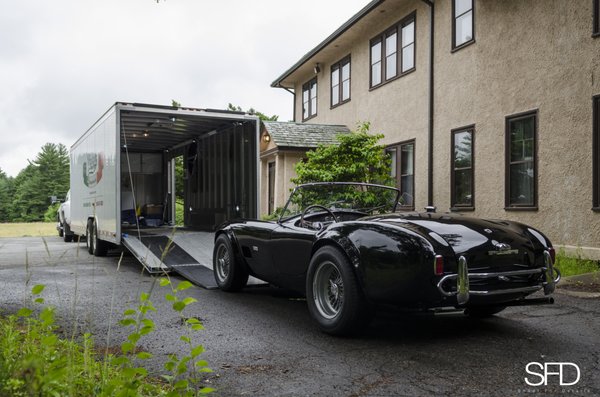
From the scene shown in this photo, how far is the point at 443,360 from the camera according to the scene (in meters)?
4.15

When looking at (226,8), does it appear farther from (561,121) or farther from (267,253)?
(561,121)

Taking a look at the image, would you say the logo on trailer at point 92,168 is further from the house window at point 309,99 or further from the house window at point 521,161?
the house window at point 309,99

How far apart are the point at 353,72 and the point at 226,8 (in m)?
11.4

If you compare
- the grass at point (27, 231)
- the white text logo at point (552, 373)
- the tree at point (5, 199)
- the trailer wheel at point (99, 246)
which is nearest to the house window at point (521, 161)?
the white text logo at point (552, 373)

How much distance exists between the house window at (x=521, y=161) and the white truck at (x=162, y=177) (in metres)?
5.00

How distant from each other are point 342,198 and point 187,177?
34.0 ft

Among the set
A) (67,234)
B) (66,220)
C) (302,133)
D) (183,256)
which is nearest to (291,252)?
(183,256)

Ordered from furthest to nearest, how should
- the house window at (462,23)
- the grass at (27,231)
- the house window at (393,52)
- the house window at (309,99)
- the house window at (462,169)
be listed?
the grass at (27,231)
the house window at (309,99)
the house window at (393,52)
the house window at (462,23)
the house window at (462,169)

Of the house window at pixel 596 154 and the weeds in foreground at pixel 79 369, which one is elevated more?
the house window at pixel 596 154

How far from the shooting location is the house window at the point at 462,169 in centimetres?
1246

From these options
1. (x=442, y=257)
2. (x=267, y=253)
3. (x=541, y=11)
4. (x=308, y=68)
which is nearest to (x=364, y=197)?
(x=267, y=253)

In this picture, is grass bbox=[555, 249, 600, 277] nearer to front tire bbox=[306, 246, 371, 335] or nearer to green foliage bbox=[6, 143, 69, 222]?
front tire bbox=[306, 246, 371, 335]

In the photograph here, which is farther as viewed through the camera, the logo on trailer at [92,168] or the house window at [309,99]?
the house window at [309,99]

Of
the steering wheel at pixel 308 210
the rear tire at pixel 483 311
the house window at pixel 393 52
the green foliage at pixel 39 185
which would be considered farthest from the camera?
the green foliage at pixel 39 185
